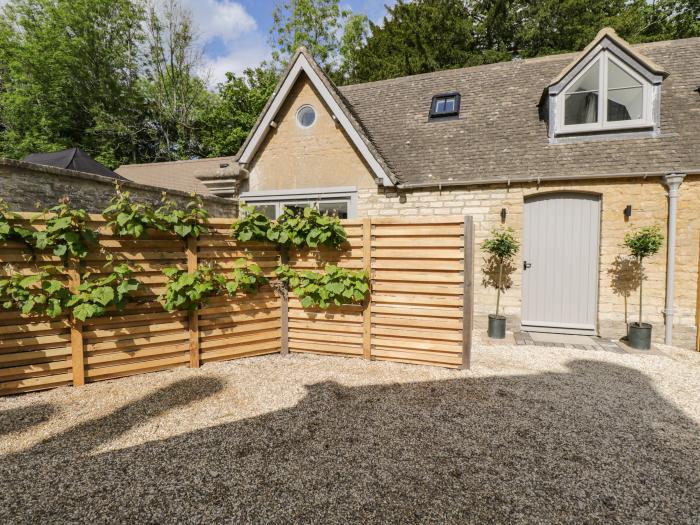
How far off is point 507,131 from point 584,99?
1.71 m

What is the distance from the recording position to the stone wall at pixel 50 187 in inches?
190

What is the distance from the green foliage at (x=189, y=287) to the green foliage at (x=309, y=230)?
1.07 meters

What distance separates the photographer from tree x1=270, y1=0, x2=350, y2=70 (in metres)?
28.3

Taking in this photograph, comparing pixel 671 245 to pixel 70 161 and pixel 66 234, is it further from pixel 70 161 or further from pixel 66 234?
pixel 70 161

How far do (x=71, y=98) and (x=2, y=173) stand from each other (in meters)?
31.0

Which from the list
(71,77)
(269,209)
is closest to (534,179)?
(269,209)

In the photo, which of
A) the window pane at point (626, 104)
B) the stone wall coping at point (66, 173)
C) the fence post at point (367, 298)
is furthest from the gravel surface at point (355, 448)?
the window pane at point (626, 104)

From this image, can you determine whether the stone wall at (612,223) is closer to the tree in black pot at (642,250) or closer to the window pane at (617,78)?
the tree in black pot at (642,250)

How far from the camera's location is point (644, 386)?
488cm

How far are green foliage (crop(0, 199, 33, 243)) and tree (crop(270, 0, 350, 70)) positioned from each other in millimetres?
28722

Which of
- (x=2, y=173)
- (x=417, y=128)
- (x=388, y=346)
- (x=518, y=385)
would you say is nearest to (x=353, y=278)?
(x=388, y=346)

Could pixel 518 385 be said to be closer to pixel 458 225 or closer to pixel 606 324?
pixel 458 225

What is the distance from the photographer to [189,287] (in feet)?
16.2

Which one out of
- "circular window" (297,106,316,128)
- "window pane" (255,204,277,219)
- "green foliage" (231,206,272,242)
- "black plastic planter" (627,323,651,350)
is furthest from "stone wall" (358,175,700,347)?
"green foliage" (231,206,272,242)
